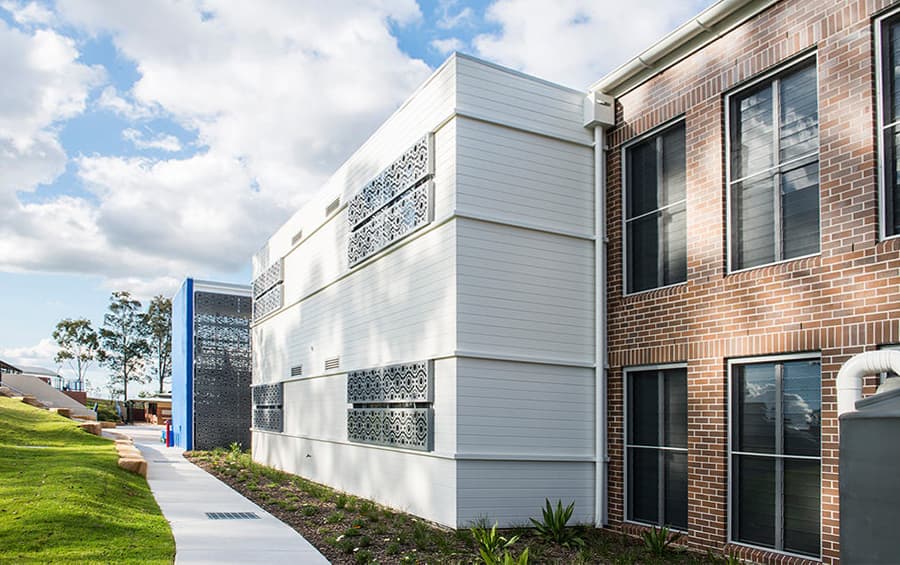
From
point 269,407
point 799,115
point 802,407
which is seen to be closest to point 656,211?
point 799,115

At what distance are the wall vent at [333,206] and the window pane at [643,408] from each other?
Answer: 7010 mm

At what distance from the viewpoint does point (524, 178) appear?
1039 centimetres

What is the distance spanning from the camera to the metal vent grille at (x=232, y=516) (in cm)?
1132

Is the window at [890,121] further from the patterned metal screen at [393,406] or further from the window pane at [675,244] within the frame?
the patterned metal screen at [393,406]

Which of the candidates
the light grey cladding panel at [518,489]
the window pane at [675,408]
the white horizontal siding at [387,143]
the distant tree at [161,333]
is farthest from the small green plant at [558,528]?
the distant tree at [161,333]

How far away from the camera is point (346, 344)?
14.0m

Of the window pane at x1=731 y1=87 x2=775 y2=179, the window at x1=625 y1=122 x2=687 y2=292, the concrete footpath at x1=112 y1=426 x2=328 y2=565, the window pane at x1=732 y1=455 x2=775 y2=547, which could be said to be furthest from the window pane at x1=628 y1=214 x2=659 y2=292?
the concrete footpath at x1=112 y1=426 x2=328 y2=565

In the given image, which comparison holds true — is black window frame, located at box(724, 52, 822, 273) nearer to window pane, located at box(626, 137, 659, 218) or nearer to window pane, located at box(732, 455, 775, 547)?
window pane, located at box(626, 137, 659, 218)

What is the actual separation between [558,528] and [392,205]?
17.6 ft

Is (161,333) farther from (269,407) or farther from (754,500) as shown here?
(754,500)

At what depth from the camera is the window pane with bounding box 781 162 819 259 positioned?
311 inches

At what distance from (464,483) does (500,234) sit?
3086mm

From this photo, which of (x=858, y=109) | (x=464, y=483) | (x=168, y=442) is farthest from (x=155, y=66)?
(x=168, y=442)

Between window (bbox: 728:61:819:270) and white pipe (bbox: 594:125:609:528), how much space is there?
2.06m
